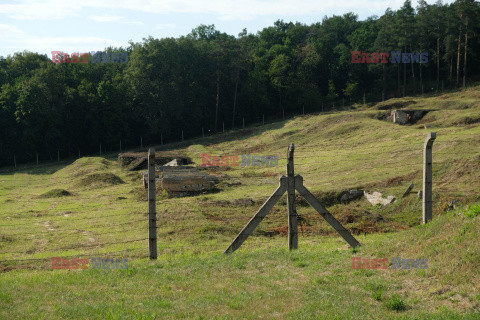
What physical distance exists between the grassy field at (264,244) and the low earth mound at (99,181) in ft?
0.49

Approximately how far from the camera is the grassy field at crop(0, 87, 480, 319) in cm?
740

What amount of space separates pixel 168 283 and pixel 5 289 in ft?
9.25

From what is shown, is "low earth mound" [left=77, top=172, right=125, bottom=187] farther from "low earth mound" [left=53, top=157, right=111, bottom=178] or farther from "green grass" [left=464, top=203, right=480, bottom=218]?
"green grass" [left=464, top=203, right=480, bottom=218]

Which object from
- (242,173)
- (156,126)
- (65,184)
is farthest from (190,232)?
(156,126)

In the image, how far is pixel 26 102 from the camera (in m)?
58.5

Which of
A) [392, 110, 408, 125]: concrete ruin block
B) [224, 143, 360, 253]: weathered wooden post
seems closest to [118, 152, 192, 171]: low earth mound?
[392, 110, 408, 125]: concrete ruin block

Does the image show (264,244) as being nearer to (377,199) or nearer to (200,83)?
(377,199)

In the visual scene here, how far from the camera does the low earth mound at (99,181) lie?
118 ft

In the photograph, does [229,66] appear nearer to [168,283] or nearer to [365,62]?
[365,62]

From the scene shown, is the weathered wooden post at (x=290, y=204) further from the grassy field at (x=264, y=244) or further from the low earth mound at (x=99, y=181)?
the low earth mound at (x=99, y=181)

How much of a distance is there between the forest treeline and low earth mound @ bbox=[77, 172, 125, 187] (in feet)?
84.9

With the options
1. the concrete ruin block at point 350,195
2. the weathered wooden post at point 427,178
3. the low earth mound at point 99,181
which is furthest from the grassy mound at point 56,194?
the weathered wooden post at point 427,178

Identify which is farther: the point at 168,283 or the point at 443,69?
the point at 443,69

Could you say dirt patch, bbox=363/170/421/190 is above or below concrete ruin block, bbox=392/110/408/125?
below
